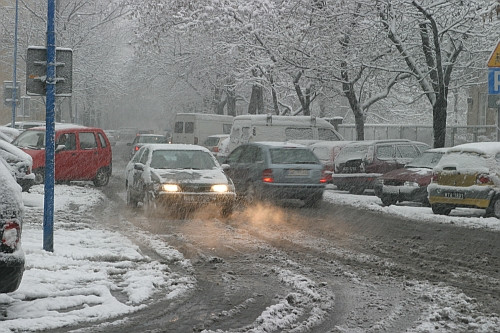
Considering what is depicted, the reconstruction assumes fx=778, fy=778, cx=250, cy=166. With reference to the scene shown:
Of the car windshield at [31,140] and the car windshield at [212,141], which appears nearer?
the car windshield at [31,140]

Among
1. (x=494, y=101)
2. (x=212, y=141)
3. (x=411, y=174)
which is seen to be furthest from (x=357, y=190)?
(x=212, y=141)

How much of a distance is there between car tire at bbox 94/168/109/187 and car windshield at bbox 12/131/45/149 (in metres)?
1.85

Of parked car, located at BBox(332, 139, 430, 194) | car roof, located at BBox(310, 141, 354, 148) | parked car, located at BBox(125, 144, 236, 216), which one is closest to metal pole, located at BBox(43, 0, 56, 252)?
parked car, located at BBox(125, 144, 236, 216)

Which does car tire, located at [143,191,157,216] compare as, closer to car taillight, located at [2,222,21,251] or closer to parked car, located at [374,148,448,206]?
parked car, located at [374,148,448,206]

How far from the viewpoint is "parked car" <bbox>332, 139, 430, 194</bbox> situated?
69.5ft

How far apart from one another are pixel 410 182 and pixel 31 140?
10.8 meters

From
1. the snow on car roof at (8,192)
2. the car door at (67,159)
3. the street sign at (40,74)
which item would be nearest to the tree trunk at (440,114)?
the car door at (67,159)

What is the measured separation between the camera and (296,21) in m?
26.5

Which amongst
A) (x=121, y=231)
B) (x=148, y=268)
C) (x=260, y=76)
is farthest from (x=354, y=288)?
(x=260, y=76)

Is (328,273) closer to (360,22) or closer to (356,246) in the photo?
(356,246)

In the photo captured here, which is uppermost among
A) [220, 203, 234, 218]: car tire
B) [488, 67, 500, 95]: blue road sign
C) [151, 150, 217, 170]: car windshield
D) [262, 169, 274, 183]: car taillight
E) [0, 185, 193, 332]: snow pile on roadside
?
[488, 67, 500, 95]: blue road sign

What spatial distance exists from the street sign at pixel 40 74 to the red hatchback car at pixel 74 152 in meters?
11.3

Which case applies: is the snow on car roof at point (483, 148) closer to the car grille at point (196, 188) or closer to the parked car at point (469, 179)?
the parked car at point (469, 179)

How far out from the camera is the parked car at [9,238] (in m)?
6.44
